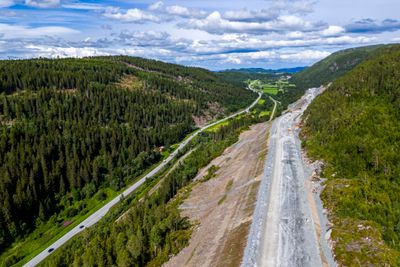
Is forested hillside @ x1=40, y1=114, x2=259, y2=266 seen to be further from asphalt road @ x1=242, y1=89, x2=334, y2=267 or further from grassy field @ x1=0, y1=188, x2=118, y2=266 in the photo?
asphalt road @ x1=242, y1=89, x2=334, y2=267

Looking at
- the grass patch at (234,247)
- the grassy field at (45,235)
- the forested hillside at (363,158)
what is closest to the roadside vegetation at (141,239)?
the grassy field at (45,235)

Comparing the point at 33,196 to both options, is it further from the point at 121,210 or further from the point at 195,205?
the point at 195,205

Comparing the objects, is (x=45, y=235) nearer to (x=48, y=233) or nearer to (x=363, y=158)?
(x=48, y=233)

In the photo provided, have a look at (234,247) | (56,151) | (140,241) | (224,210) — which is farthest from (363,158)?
(56,151)

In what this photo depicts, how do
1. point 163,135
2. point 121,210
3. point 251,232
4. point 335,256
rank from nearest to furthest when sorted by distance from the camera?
point 335,256
point 251,232
point 121,210
point 163,135

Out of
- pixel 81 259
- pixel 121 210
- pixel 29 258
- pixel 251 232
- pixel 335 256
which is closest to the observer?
pixel 335 256

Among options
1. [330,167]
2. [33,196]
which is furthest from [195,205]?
[33,196]

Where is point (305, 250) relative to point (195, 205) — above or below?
above
